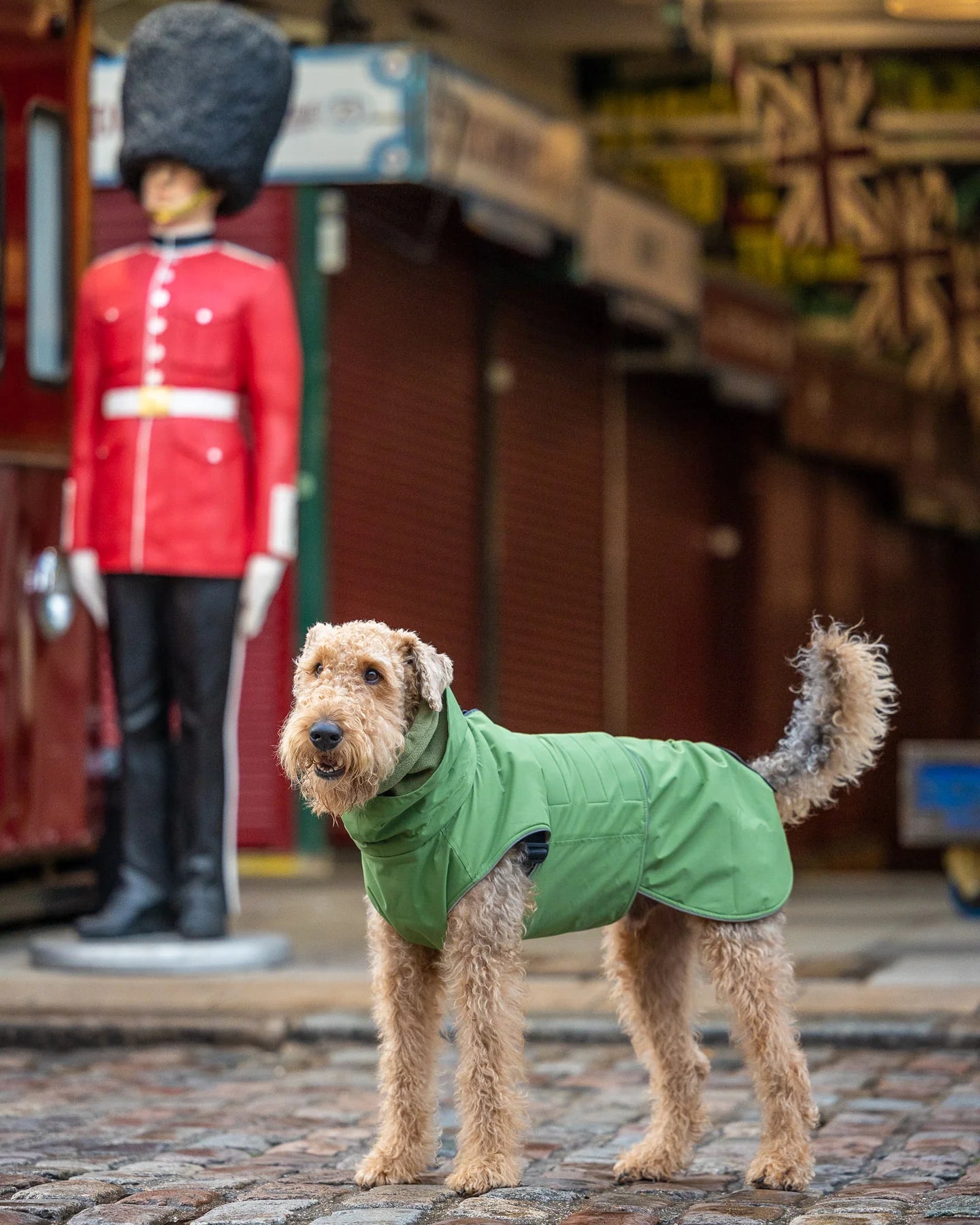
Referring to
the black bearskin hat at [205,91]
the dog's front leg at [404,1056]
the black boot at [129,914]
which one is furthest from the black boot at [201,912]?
the dog's front leg at [404,1056]

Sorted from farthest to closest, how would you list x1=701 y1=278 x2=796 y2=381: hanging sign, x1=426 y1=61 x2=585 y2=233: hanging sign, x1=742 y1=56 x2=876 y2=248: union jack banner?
x1=701 y1=278 x2=796 y2=381: hanging sign < x1=742 y1=56 x2=876 y2=248: union jack banner < x1=426 y1=61 x2=585 y2=233: hanging sign

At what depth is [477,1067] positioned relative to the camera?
15.5ft

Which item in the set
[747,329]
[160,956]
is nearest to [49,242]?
[160,956]

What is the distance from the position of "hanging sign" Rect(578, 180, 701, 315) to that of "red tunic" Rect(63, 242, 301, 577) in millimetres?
5168

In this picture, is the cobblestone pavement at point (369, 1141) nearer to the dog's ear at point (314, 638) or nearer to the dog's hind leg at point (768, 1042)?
the dog's hind leg at point (768, 1042)

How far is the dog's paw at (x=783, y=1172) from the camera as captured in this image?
480 cm

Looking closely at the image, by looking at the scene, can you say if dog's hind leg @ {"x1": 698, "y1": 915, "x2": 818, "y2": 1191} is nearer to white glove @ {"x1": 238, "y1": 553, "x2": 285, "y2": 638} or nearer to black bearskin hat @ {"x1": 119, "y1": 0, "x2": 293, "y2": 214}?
white glove @ {"x1": 238, "y1": 553, "x2": 285, "y2": 638}

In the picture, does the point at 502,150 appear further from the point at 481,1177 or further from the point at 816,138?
the point at 481,1177

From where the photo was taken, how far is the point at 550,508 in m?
15.2

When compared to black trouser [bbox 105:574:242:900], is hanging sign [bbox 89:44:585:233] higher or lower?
higher

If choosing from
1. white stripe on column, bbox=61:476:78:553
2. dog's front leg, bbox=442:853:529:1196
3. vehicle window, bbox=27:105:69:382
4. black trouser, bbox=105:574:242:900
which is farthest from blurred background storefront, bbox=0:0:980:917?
dog's front leg, bbox=442:853:529:1196

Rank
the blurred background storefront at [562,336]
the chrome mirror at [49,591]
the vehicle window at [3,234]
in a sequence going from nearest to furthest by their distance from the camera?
the vehicle window at [3,234] < the chrome mirror at [49,591] < the blurred background storefront at [562,336]

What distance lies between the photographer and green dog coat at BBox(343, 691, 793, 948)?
184 inches

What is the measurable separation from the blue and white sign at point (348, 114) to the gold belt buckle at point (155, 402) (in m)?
2.35
